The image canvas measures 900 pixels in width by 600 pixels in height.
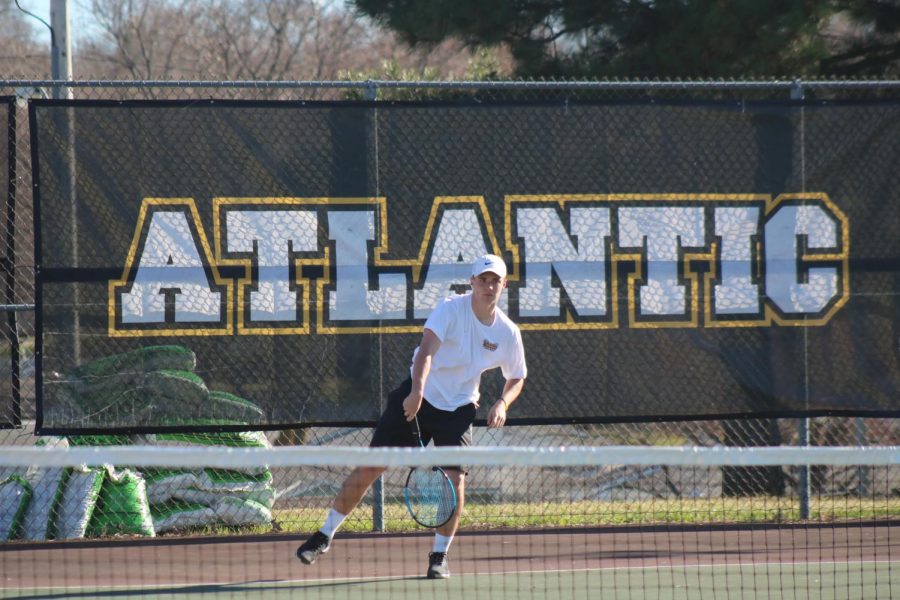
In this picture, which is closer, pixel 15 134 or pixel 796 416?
pixel 15 134

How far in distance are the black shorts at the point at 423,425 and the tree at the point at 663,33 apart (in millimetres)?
4860

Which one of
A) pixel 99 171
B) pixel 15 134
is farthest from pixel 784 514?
pixel 15 134

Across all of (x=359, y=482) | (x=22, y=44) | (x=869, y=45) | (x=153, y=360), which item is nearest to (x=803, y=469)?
(x=359, y=482)

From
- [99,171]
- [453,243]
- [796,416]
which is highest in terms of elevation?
[99,171]

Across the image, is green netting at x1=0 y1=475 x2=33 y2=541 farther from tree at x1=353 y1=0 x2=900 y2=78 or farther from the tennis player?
tree at x1=353 y1=0 x2=900 y2=78

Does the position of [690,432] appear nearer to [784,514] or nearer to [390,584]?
[784,514]

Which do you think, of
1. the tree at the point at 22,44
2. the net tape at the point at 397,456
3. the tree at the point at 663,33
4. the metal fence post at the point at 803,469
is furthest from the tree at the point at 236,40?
the net tape at the point at 397,456

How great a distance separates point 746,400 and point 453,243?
6.67 ft

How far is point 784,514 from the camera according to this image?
25.0 ft

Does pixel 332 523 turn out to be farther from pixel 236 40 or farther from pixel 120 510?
pixel 236 40

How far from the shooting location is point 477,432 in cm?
828

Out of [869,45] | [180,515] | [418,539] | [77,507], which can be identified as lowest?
[418,539]

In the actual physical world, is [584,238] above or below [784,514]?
above

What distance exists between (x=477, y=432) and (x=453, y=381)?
237 cm
